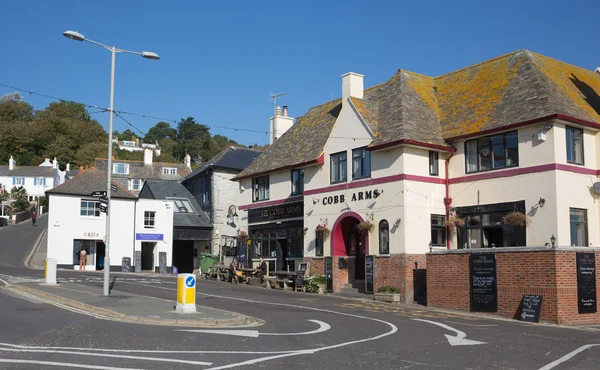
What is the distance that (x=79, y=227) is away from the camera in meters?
45.9

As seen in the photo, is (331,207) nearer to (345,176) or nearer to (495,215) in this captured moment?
(345,176)

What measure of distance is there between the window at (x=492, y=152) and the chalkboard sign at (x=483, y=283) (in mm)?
4585

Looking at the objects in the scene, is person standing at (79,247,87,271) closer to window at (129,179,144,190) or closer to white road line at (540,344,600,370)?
window at (129,179,144,190)

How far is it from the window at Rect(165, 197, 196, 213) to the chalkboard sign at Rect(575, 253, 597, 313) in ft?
109

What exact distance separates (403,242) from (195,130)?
342 feet

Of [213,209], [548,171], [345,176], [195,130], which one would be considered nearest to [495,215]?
[548,171]

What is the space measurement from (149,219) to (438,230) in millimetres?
26377

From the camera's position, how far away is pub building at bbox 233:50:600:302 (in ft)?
81.1

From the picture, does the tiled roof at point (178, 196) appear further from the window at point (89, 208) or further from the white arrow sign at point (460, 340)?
the white arrow sign at point (460, 340)

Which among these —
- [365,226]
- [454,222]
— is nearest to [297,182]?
[365,226]

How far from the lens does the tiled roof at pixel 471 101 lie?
26.0 metres

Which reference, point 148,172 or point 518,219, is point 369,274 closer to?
point 518,219

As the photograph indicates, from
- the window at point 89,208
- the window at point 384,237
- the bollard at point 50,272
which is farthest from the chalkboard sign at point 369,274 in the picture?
the window at point 89,208

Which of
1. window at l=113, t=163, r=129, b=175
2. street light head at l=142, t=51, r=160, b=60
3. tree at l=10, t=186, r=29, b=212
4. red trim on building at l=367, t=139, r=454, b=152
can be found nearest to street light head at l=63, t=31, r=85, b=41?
street light head at l=142, t=51, r=160, b=60
